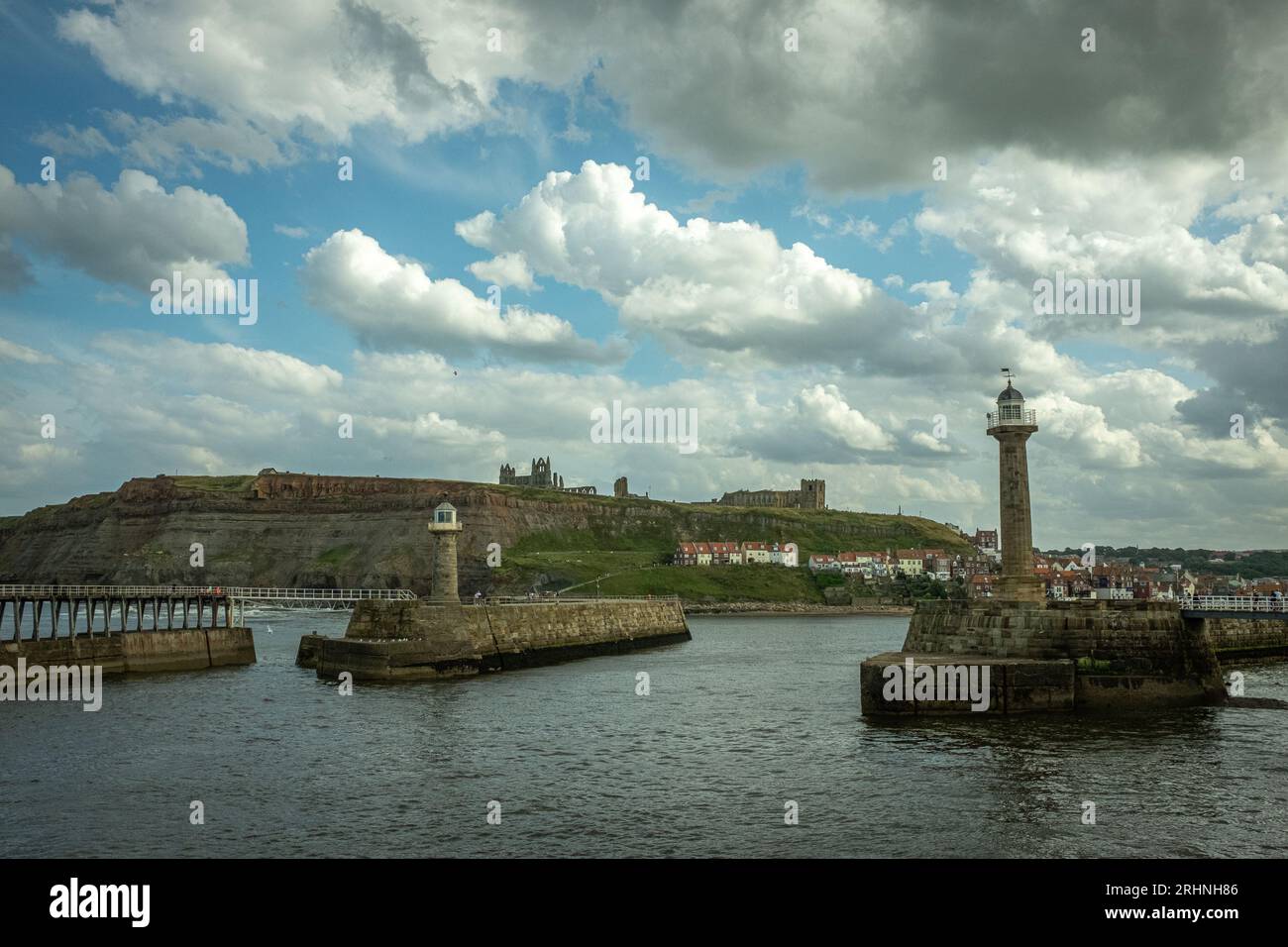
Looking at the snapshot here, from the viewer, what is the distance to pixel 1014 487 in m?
47.0

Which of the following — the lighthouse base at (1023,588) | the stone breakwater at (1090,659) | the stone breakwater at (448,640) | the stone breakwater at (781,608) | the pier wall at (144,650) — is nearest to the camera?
the stone breakwater at (1090,659)

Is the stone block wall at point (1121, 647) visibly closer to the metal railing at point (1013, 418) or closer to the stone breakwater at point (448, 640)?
the metal railing at point (1013, 418)

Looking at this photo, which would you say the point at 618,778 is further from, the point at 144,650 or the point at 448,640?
the point at 144,650

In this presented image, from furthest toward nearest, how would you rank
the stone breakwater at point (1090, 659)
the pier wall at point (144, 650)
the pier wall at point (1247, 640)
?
the pier wall at point (1247, 640), the pier wall at point (144, 650), the stone breakwater at point (1090, 659)

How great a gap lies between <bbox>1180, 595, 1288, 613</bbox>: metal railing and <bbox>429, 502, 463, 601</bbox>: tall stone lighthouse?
42242mm

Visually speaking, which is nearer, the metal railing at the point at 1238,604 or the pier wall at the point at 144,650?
the metal railing at the point at 1238,604

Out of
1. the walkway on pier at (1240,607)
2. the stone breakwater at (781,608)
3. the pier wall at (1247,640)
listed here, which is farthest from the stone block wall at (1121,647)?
the stone breakwater at (781,608)

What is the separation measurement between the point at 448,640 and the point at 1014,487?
111 ft

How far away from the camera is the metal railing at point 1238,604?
137ft

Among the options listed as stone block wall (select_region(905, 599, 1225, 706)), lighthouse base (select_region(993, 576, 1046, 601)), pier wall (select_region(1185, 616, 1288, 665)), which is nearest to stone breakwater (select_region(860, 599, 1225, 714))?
stone block wall (select_region(905, 599, 1225, 706))

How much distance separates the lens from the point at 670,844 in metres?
21.2

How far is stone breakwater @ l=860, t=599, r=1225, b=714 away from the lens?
126 ft

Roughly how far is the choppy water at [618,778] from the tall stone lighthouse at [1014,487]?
9640mm
